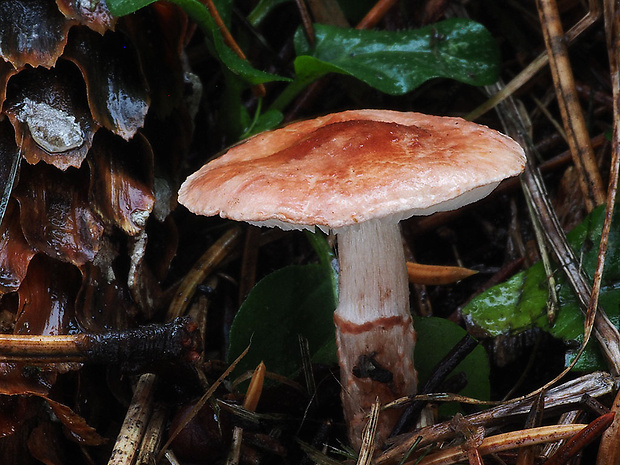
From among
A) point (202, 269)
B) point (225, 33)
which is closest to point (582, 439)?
point (202, 269)

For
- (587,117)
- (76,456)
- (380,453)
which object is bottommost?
(380,453)

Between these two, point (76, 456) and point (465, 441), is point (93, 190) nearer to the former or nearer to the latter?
point (76, 456)

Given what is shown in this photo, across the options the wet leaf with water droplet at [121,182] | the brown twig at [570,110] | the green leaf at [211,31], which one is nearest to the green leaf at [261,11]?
the green leaf at [211,31]

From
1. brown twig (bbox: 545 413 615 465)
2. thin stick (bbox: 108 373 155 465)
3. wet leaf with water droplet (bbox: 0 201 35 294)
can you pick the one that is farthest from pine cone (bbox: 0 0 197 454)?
brown twig (bbox: 545 413 615 465)

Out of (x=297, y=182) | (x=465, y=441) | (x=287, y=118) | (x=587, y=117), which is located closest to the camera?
(x=297, y=182)

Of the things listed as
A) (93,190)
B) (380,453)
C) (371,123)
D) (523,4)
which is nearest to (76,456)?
(93,190)

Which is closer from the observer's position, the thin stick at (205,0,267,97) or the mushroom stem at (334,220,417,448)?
the mushroom stem at (334,220,417,448)

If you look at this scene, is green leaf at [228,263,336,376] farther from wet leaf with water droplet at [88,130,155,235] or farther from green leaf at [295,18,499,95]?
green leaf at [295,18,499,95]

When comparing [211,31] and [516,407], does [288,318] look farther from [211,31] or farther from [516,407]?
[211,31]

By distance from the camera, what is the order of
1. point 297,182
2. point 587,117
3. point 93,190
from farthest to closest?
point 587,117, point 93,190, point 297,182
